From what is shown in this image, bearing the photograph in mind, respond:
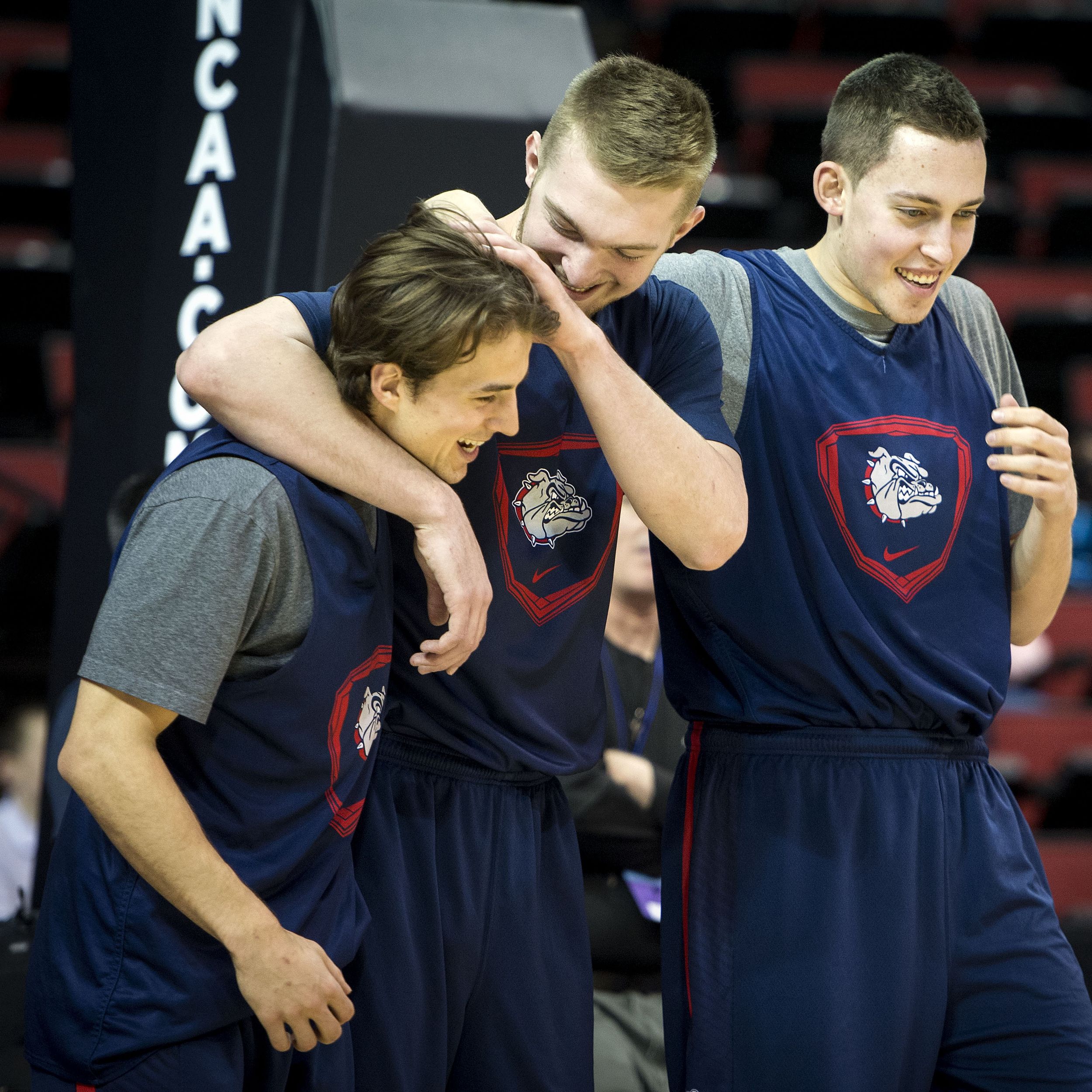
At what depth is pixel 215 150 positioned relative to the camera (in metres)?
2.84

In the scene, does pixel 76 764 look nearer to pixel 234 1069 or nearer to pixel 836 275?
pixel 234 1069

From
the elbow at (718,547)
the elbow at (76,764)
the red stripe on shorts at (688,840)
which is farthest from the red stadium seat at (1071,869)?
the elbow at (76,764)

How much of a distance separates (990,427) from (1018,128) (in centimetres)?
651

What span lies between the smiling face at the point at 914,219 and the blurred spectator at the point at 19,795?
292 cm

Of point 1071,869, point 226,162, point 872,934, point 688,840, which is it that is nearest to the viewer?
point 872,934

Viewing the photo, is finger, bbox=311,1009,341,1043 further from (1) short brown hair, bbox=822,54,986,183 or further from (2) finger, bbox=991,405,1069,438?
(1) short brown hair, bbox=822,54,986,183

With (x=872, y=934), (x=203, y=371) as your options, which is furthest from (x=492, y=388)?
(x=872, y=934)

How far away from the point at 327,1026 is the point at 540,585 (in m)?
0.64

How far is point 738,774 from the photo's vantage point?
218 centimetres

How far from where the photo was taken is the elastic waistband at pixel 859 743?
6.98 ft

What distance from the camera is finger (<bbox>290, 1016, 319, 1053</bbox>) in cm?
167

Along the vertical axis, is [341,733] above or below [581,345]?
below

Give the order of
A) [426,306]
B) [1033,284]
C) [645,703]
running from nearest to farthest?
Result: [426,306], [645,703], [1033,284]

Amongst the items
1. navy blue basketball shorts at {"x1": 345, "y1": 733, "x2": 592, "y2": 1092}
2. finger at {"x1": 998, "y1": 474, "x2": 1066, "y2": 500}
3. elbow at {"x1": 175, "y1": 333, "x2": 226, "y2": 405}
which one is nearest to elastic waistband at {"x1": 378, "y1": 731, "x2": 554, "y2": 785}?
navy blue basketball shorts at {"x1": 345, "y1": 733, "x2": 592, "y2": 1092}
